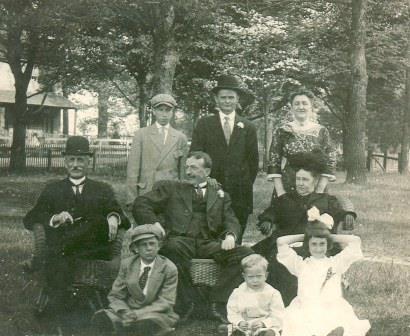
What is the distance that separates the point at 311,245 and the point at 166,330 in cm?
114

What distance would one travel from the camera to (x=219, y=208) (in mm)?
4996

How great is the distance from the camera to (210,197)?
4973 millimetres

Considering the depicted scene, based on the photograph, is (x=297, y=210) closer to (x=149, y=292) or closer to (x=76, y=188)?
(x=149, y=292)

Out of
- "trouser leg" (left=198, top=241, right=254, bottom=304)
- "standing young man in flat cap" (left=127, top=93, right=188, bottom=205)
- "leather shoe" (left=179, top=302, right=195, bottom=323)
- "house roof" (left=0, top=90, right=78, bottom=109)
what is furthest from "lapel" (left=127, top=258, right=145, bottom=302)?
"house roof" (left=0, top=90, right=78, bottom=109)

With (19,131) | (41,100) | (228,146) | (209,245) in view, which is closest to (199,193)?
(209,245)

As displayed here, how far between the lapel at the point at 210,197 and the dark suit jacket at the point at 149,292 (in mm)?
721

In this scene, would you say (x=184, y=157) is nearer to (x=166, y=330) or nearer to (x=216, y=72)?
(x=166, y=330)

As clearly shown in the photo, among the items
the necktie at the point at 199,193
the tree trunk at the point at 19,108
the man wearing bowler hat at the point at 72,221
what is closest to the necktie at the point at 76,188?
the man wearing bowler hat at the point at 72,221

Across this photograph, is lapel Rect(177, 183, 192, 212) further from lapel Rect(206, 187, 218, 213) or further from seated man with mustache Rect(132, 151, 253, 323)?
lapel Rect(206, 187, 218, 213)

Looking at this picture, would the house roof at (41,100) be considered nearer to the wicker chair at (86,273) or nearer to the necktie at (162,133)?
the necktie at (162,133)

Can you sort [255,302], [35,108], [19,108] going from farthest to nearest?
[35,108] → [19,108] → [255,302]

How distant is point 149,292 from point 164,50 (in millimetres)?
9239

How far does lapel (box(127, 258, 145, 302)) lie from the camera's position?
13.9 ft

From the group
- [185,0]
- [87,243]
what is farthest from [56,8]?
[87,243]
